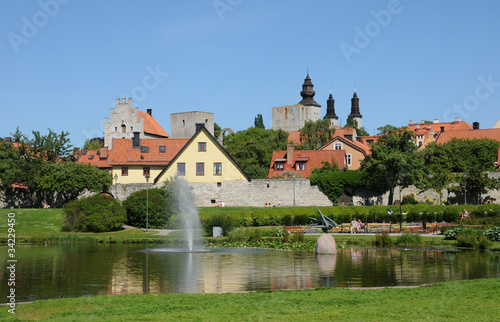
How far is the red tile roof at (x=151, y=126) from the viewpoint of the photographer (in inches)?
3836

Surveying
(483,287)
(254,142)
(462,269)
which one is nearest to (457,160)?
(254,142)

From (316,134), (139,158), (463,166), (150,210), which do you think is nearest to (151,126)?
(316,134)

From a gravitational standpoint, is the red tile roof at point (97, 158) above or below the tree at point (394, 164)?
above

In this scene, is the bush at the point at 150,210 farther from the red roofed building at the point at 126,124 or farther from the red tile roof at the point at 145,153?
the red roofed building at the point at 126,124

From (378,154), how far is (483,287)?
4002 cm

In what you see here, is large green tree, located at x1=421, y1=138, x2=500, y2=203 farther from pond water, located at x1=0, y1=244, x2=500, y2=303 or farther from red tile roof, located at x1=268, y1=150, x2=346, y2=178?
pond water, located at x1=0, y1=244, x2=500, y2=303

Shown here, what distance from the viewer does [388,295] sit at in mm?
14727

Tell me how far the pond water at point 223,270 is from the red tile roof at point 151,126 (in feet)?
222

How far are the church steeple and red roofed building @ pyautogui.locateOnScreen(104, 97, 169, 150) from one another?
81215 mm

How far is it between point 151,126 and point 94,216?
58.2 metres

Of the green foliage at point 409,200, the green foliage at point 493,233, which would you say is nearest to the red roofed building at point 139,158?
the green foliage at point 409,200

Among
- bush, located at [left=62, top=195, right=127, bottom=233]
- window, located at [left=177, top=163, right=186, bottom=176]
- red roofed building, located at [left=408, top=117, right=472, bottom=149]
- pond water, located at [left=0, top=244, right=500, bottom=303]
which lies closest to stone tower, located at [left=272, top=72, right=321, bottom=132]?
red roofed building, located at [left=408, top=117, right=472, bottom=149]

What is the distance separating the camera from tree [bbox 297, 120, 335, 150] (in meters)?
95.8

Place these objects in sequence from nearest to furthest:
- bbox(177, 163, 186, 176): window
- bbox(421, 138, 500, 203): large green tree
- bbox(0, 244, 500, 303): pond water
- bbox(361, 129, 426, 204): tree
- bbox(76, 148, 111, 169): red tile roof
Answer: bbox(0, 244, 500, 303): pond water → bbox(361, 129, 426, 204): tree → bbox(421, 138, 500, 203): large green tree → bbox(177, 163, 186, 176): window → bbox(76, 148, 111, 169): red tile roof
